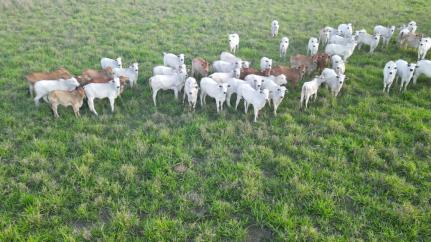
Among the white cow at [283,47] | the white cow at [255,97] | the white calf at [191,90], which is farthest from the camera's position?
the white cow at [283,47]

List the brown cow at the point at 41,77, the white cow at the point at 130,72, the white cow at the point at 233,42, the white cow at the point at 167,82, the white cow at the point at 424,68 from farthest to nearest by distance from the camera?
the white cow at the point at 233,42 < the white cow at the point at 130,72 < the white cow at the point at 424,68 < the white cow at the point at 167,82 < the brown cow at the point at 41,77

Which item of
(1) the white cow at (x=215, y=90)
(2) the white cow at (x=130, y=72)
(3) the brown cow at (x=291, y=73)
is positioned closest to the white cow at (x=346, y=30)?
(3) the brown cow at (x=291, y=73)

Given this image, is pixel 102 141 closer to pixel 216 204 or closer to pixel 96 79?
pixel 96 79

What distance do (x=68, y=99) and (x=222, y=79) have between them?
4992mm

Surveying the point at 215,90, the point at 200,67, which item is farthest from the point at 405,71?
the point at 200,67

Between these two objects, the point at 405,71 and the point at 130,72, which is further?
the point at 130,72

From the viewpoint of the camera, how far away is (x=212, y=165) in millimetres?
9398

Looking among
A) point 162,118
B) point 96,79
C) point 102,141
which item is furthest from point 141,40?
point 102,141

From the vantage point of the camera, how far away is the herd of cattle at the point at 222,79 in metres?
11.6

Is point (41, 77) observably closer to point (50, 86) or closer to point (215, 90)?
point (50, 86)

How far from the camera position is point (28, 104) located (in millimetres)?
12000

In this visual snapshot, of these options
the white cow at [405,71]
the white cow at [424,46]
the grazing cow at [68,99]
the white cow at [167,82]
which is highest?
the white cow at [424,46]

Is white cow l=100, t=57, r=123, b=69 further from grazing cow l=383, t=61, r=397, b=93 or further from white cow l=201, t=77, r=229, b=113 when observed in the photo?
grazing cow l=383, t=61, r=397, b=93

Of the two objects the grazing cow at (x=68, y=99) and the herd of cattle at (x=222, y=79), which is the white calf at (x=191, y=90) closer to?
the herd of cattle at (x=222, y=79)
